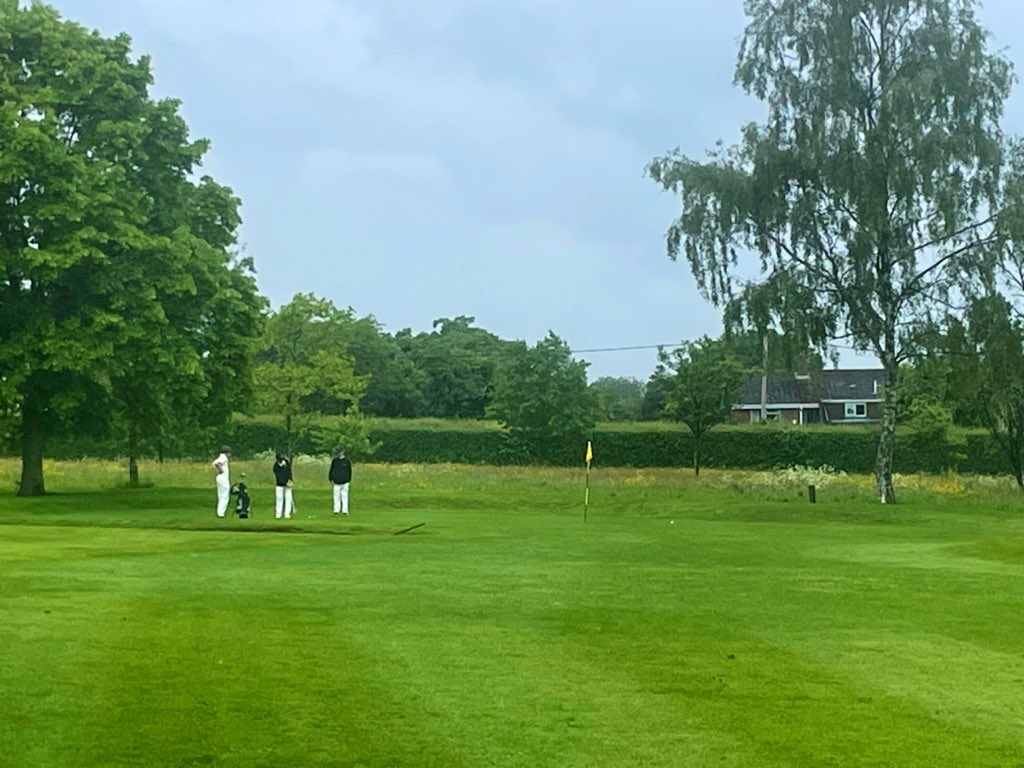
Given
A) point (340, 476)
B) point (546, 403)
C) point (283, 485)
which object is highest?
point (546, 403)

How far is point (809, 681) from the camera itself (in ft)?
34.7

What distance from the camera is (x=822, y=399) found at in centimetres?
11225

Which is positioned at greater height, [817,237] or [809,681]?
[817,237]

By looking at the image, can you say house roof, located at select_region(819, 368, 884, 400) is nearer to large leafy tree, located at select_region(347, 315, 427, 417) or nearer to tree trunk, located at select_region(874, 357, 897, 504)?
large leafy tree, located at select_region(347, 315, 427, 417)

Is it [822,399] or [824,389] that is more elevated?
[824,389]

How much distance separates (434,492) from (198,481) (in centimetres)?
1158

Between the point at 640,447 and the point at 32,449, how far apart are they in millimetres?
37478

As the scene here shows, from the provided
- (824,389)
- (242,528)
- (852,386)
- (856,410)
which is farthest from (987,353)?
(852,386)

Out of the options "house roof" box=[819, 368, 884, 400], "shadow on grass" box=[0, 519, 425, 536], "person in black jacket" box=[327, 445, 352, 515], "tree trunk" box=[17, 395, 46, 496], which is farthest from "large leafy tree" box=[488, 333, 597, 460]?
"house roof" box=[819, 368, 884, 400]

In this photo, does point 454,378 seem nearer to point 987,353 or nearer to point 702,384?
point 702,384

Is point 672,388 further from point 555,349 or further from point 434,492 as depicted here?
point 434,492

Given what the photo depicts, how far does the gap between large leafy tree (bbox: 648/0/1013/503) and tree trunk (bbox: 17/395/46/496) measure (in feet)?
70.0

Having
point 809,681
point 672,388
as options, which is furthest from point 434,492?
point 809,681

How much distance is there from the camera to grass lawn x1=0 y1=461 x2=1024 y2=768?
834 centimetres
